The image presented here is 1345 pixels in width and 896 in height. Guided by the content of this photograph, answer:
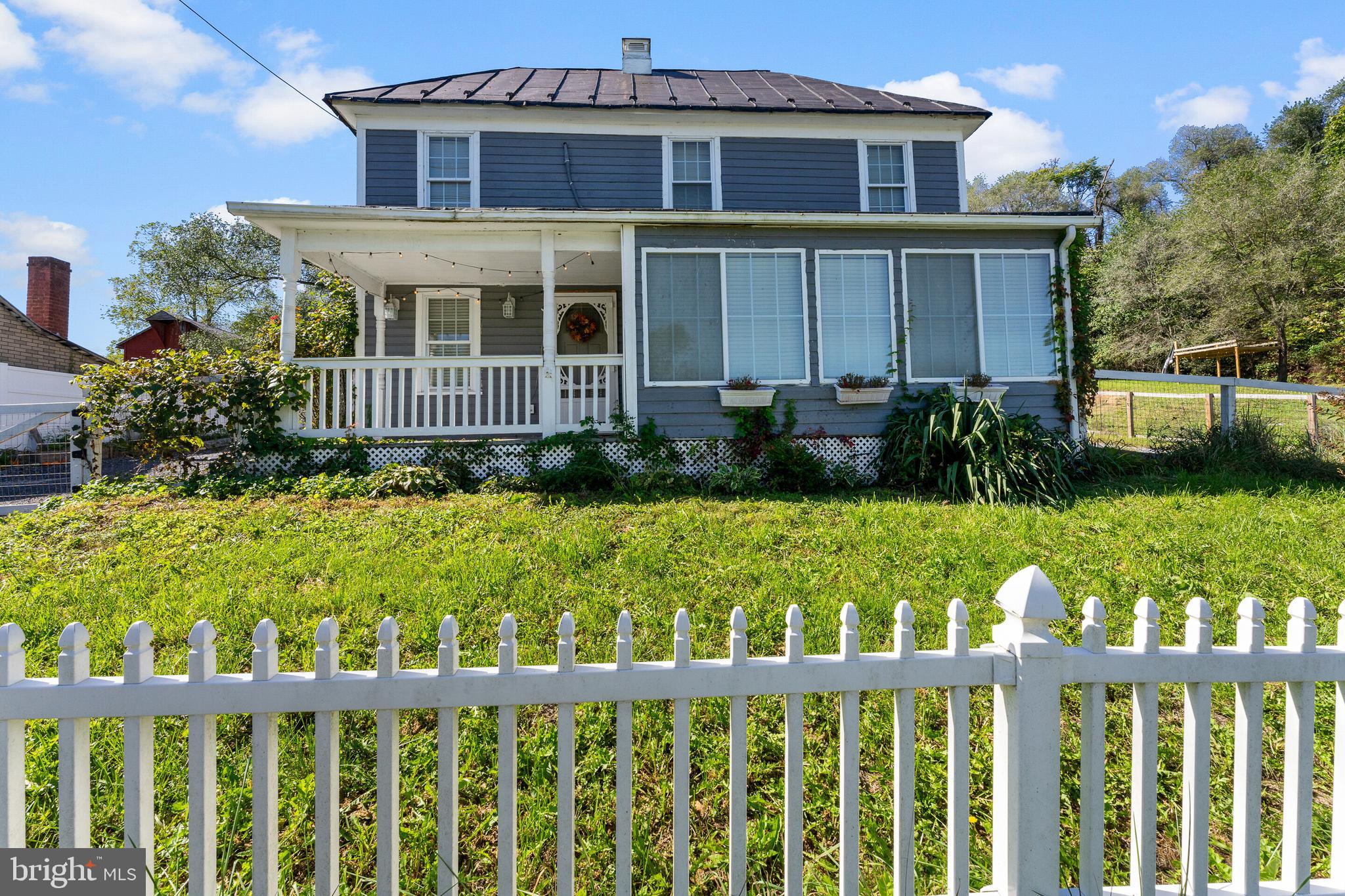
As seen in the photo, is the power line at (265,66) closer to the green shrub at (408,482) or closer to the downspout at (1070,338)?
the green shrub at (408,482)

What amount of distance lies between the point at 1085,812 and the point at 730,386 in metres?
7.09

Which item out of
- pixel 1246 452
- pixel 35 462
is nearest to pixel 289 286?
pixel 35 462

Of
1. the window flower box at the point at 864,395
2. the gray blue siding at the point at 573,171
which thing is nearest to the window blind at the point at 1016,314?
the window flower box at the point at 864,395

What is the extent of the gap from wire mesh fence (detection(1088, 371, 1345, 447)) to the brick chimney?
2645cm

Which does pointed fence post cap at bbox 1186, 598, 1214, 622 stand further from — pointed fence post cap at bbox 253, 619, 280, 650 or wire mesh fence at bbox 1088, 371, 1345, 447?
wire mesh fence at bbox 1088, 371, 1345, 447

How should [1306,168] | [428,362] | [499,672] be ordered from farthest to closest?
1. [1306,168]
2. [428,362]
3. [499,672]

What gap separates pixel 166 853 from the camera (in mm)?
2064

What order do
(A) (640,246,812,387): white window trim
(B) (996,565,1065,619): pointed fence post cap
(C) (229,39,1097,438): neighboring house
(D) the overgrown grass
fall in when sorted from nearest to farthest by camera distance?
(B) (996,565,1065,619): pointed fence post cap
(D) the overgrown grass
(C) (229,39,1097,438): neighboring house
(A) (640,246,812,387): white window trim

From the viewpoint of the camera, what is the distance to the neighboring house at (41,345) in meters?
17.1

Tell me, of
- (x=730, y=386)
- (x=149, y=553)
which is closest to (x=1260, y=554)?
(x=730, y=386)

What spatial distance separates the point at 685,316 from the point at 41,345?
797 inches

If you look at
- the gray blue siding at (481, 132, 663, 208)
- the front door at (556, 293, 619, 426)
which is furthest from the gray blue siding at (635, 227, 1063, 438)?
the front door at (556, 293, 619, 426)

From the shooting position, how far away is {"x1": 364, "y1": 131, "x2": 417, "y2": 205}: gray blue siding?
10750 millimetres

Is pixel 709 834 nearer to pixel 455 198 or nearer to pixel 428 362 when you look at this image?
pixel 428 362
